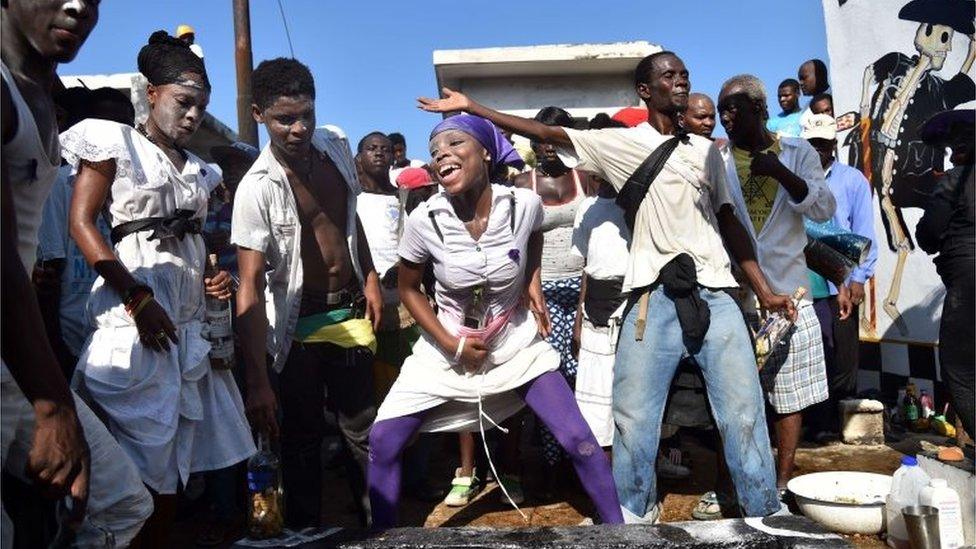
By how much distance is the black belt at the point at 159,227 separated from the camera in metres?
2.91

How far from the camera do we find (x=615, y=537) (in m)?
2.70

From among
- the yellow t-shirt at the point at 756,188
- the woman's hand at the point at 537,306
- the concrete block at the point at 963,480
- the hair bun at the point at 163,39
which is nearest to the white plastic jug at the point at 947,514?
the concrete block at the point at 963,480

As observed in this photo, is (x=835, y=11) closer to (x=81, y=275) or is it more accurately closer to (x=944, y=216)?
(x=944, y=216)

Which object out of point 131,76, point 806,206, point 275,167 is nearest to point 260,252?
point 275,167

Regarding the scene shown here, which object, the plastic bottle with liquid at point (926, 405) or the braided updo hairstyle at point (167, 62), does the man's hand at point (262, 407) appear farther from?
the plastic bottle with liquid at point (926, 405)

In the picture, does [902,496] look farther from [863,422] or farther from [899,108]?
[899,108]

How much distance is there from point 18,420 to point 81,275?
75.4 inches

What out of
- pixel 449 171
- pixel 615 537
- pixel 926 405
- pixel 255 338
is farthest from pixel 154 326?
pixel 926 405

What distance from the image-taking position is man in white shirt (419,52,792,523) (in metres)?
3.26

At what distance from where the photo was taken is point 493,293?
3475mm

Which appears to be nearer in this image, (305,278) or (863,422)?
(305,278)

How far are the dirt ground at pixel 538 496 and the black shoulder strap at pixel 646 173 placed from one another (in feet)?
5.57

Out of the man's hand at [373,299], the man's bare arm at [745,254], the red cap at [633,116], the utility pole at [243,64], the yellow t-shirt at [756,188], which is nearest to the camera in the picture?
the man's bare arm at [745,254]

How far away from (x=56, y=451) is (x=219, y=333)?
1.56 m
